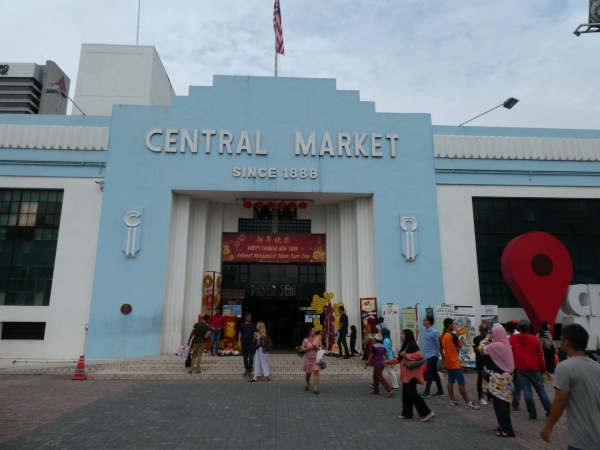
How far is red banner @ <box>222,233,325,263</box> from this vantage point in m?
17.7

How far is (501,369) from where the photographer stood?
6.75 meters

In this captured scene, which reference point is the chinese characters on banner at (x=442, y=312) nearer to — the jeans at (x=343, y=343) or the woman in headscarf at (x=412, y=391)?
the jeans at (x=343, y=343)

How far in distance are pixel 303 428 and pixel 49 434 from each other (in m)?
3.93

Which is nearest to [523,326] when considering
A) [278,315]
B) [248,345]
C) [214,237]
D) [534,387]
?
[534,387]

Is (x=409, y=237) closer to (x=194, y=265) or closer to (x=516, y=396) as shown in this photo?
(x=516, y=396)

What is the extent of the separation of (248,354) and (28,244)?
33.4 ft

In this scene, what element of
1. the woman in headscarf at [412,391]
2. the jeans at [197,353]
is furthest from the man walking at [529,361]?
the jeans at [197,353]

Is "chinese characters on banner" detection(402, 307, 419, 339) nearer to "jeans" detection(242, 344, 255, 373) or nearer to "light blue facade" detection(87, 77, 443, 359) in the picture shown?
"light blue facade" detection(87, 77, 443, 359)

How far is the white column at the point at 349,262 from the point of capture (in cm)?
1686

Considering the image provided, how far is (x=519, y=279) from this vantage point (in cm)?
1419

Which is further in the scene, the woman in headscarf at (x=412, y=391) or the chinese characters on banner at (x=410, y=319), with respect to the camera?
the chinese characters on banner at (x=410, y=319)

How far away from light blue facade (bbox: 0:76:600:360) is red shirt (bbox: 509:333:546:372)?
802 centimetres

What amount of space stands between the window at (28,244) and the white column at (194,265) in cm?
491

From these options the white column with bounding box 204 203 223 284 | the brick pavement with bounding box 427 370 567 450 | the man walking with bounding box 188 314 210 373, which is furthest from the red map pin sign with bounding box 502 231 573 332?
the white column with bounding box 204 203 223 284
